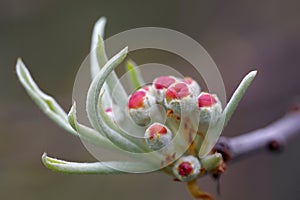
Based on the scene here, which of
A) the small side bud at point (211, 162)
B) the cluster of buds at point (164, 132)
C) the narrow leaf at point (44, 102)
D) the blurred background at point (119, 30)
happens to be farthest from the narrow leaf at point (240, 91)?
the blurred background at point (119, 30)

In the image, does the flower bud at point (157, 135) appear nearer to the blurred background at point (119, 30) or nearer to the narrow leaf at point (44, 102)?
the narrow leaf at point (44, 102)

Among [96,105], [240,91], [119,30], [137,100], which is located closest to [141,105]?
[137,100]

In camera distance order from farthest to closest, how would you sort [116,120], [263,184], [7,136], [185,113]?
[263,184]
[7,136]
[116,120]
[185,113]

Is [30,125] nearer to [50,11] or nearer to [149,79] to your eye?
[149,79]

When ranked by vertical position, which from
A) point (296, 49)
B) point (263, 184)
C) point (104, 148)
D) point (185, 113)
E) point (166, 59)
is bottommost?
point (263, 184)

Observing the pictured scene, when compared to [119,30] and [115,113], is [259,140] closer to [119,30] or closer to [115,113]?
[115,113]

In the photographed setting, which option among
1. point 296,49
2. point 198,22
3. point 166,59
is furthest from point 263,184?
point 198,22
